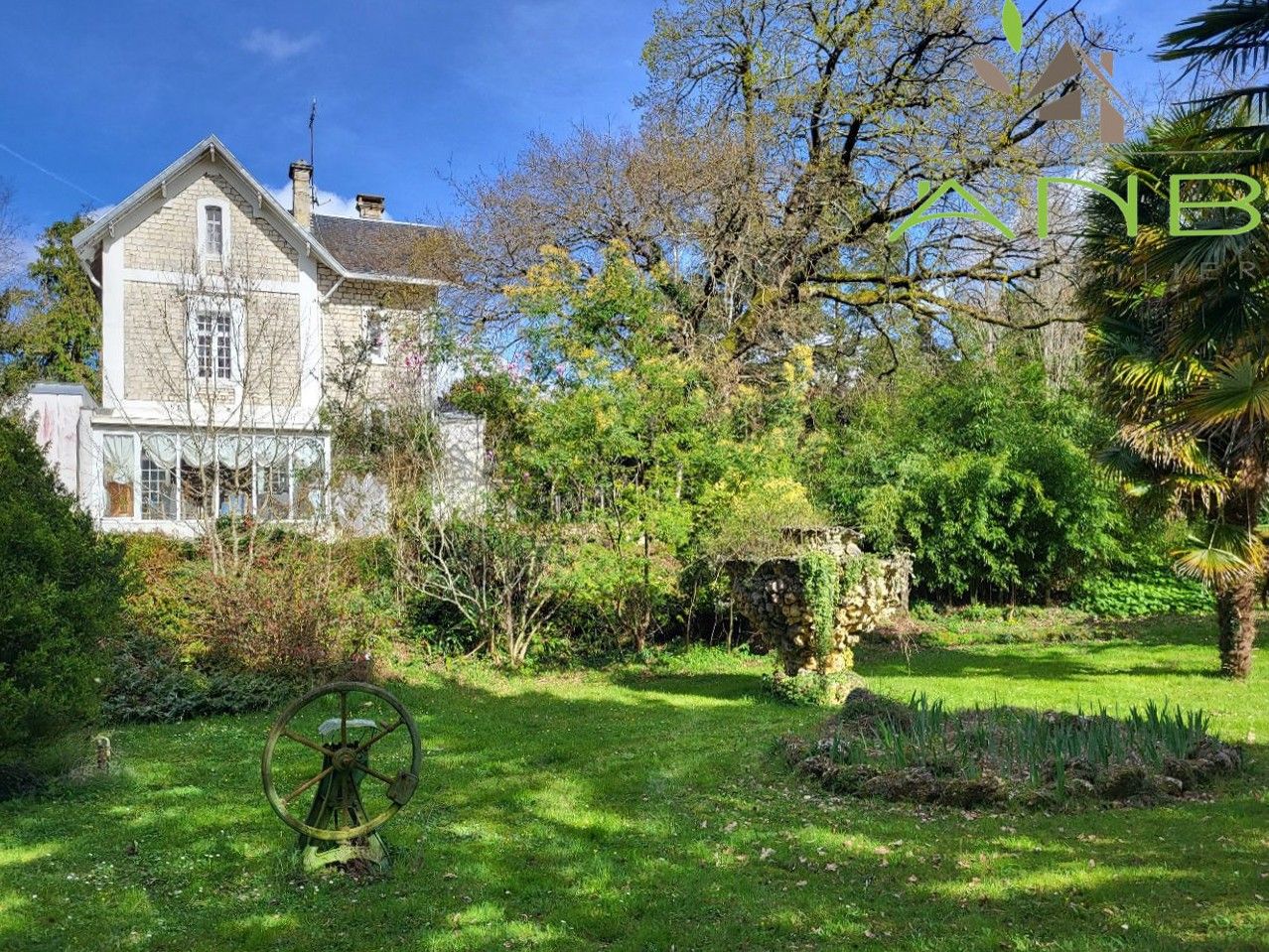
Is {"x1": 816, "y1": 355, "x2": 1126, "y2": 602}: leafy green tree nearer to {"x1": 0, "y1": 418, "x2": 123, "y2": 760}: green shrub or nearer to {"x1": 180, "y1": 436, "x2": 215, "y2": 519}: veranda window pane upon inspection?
{"x1": 180, "y1": 436, "x2": 215, "y2": 519}: veranda window pane

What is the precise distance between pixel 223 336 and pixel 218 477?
→ 6.78 meters

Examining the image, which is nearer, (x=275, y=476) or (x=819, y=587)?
(x=819, y=587)

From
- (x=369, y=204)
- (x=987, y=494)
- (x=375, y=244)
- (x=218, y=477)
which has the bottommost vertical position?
(x=987, y=494)

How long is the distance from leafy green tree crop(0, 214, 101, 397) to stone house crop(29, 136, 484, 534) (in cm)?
888

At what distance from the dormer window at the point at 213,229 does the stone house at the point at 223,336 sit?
3 centimetres

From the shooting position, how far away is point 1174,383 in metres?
10.8

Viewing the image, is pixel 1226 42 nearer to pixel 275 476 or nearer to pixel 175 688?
pixel 175 688

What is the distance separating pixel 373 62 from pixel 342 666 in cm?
971

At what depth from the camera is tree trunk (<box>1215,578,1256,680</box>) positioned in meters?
11.3

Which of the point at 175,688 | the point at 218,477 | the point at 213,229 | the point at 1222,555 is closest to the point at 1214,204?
the point at 1222,555

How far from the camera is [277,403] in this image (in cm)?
2020

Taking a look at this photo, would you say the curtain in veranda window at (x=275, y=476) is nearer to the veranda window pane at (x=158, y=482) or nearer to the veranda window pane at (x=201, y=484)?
the veranda window pane at (x=201, y=484)

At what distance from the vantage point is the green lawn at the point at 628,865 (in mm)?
4410

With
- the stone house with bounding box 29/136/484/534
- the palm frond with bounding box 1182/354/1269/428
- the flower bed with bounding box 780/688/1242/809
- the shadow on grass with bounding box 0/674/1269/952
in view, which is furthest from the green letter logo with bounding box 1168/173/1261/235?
the stone house with bounding box 29/136/484/534
